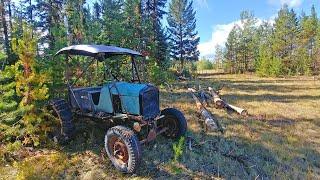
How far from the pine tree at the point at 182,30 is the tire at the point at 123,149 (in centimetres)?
4205

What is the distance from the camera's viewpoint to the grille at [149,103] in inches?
288

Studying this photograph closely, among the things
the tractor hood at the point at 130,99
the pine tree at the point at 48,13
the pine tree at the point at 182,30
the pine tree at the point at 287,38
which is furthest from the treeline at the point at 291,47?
the tractor hood at the point at 130,99

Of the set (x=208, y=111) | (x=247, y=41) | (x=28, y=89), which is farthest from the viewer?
(x=247, y=41)

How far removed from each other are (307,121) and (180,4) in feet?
130

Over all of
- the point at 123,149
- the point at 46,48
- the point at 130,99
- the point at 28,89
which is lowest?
the point at 123,149

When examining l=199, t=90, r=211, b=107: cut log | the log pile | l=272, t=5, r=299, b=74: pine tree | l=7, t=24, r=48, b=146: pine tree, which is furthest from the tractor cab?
l=272, t=5, r=299, b=74: pine tree

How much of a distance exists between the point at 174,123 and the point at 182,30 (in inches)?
1683

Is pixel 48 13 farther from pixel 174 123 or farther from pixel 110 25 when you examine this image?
pixel 174 123

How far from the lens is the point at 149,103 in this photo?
753 cm

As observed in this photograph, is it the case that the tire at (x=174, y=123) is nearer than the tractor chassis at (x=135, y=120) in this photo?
No

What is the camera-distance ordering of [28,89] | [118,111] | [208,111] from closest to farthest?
1. [28,89]
2. [118,111]
3. [208,111]

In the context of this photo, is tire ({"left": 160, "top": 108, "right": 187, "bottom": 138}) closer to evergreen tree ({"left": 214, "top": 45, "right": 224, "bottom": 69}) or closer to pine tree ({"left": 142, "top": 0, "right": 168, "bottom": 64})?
pine tree ({"left": 142, "top": 0, "right": 168, "bottom": 64})

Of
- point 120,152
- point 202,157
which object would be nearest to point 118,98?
point 120,152

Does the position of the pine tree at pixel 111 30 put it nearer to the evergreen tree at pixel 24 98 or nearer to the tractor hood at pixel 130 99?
the evergreen tree at pixel 24 98
